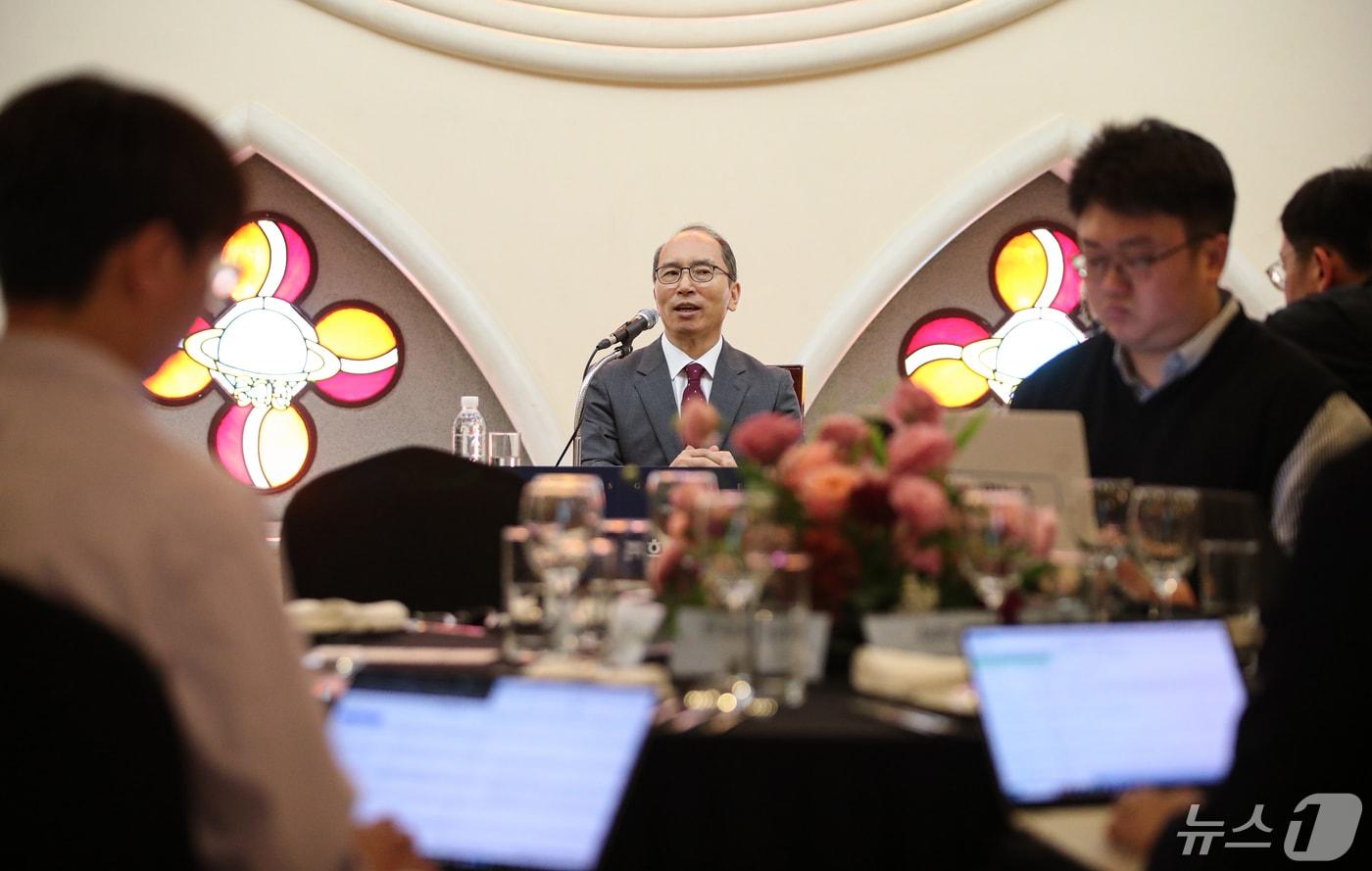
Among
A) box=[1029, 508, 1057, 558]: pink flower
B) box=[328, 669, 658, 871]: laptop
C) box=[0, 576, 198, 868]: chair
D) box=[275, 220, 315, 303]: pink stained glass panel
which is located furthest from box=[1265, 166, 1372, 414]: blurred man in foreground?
box=[275, 220, 315, 303]: pink stained glass panel

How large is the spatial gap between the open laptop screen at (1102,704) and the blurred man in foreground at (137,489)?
0.69m

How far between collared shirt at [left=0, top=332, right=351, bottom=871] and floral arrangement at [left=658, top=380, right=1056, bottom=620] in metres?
0.71

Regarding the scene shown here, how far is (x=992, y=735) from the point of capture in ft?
4.77

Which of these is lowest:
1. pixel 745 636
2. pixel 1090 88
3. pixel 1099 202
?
pixel 745 636

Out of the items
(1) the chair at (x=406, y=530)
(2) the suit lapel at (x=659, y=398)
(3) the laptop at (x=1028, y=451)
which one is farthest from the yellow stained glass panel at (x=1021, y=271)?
(3) the laptop at (x=1028, y=451)

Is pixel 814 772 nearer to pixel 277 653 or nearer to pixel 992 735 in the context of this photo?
pixel 992 735

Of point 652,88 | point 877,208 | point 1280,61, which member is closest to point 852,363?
point 877,208

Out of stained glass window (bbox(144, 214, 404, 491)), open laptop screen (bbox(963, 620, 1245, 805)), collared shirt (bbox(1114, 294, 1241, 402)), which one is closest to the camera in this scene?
open laptop screen (bbox(963, 620, 1245, 805))

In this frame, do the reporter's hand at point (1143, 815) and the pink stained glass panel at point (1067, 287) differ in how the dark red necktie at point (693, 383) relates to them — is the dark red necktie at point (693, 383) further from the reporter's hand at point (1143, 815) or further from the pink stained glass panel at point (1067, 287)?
the pink stained glass panel at point (1067, 287)

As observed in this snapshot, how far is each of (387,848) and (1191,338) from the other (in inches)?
74.5

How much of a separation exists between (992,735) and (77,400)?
3.15 feet

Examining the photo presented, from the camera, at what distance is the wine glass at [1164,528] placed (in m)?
1.97

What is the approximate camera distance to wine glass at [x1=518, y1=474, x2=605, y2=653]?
6.23 feet

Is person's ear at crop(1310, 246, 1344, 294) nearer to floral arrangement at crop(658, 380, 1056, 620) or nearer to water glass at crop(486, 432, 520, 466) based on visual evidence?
floral arrangement at crop(658, 380, 1056, 620)
